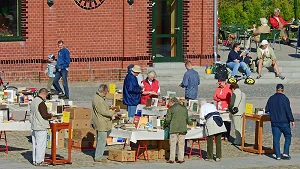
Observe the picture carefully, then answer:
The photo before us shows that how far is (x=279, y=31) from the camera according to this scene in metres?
40.6

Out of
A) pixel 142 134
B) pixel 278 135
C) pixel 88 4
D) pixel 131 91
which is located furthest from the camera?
pixel 88 4

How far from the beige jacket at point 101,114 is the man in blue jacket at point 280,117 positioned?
11.4ft

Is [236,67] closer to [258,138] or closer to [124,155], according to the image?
[258,138]

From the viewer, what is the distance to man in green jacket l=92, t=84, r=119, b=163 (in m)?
20.8

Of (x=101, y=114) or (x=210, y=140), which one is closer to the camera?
(x=101, y=114)

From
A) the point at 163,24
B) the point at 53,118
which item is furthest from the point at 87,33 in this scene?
the point at 53,118

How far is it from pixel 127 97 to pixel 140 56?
35.6 feet

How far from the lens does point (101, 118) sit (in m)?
20.8

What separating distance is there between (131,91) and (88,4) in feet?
35.0

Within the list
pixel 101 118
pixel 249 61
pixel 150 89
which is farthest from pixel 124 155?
pixel 249 61

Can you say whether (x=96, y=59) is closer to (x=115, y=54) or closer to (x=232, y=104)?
(x=115, y=54)

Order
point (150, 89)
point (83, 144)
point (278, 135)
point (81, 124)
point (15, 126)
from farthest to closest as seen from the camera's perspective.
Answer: point (150, 89) < point (81, 124) < point (83, 144) < point (278, 135) < point (15, 126)

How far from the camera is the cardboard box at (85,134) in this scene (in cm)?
2267

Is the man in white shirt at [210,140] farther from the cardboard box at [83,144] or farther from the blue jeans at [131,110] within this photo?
the blue jeans at [131,110]
